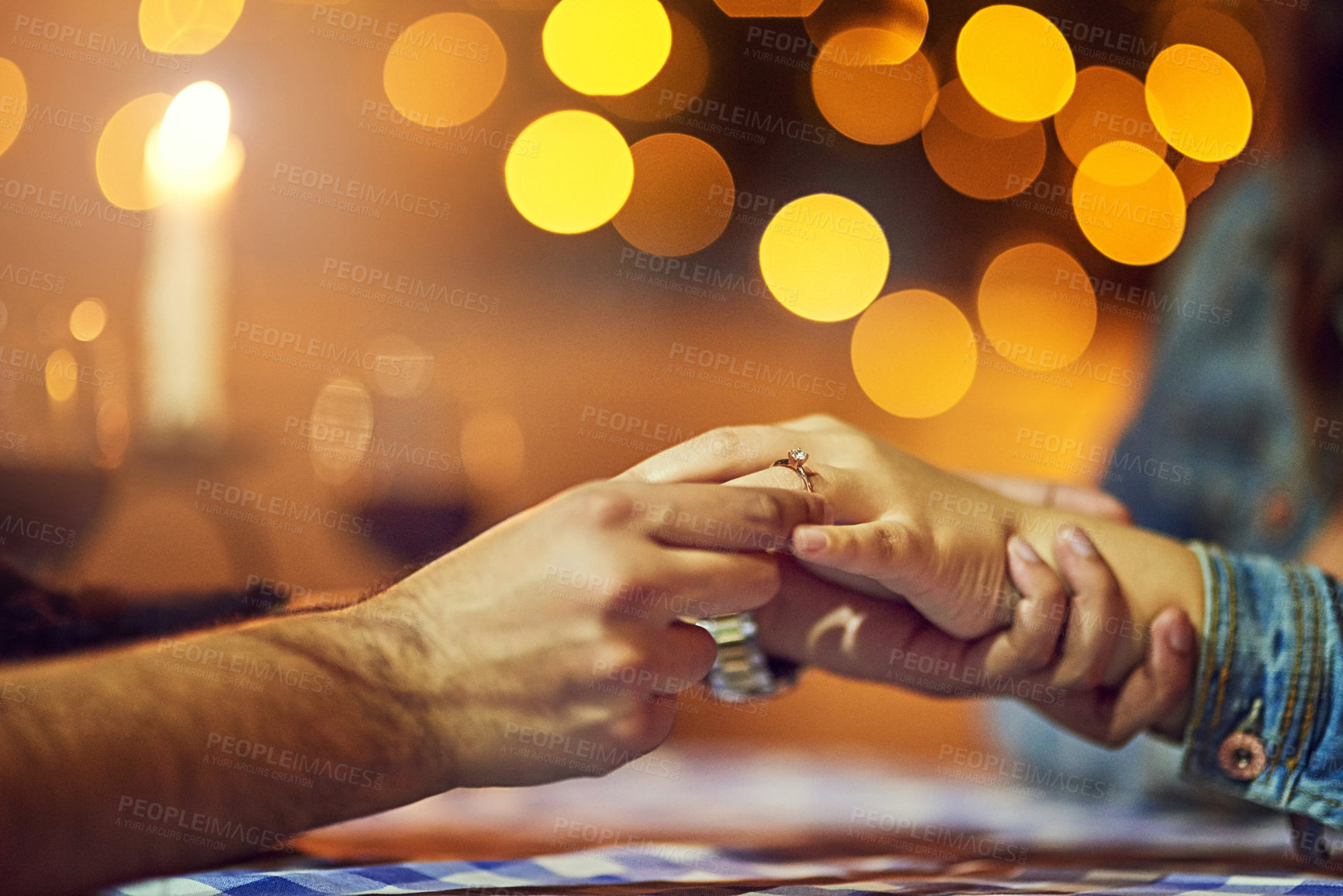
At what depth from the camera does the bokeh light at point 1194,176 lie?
7.70 feet

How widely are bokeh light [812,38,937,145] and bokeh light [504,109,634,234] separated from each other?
1.73 feet

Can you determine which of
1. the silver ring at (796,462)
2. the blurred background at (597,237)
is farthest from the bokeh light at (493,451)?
the silver ring at (796,462)

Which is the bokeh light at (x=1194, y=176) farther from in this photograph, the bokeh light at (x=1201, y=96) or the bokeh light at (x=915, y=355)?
the bokeh light at (x=915, y=355)

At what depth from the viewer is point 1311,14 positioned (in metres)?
1.22

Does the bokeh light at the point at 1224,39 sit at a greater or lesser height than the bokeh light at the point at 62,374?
greater

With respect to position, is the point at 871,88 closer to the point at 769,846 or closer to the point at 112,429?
the point at 112,429

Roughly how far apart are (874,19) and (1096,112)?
67 cm

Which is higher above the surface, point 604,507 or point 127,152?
point 127,152

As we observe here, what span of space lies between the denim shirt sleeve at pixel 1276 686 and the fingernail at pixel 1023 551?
0.52ft

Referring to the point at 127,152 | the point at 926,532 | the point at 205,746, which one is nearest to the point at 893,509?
the point at 926,532

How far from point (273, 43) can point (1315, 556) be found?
2.11 m

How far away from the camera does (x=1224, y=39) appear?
7.22 feet

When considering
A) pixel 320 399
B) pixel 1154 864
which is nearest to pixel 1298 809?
pixel 1154 864

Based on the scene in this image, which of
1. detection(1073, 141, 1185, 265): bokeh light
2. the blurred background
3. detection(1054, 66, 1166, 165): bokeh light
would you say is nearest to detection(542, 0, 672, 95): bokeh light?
the blurred background
